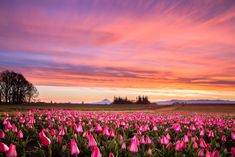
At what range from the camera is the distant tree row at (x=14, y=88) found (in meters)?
62.2

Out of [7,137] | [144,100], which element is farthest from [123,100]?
[7,137]

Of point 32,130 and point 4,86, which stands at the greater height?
point 4,86

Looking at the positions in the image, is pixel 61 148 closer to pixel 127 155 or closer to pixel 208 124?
pixel 127 155

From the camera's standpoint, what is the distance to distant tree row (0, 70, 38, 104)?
62219 mm

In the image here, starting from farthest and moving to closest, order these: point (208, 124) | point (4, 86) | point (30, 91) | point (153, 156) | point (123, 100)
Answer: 1. point (123, 100)
2. point (30, 91)
3. point (4, 86)
4. point (208, 124)
5. point (153, 156)

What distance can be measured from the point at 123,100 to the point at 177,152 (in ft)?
252

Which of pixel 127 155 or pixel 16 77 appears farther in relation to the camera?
pixel 16 77

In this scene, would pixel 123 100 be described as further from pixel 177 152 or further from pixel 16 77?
pixel 177 152

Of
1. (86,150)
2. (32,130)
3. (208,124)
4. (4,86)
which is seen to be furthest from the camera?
(4,86)

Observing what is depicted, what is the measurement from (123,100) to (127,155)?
76.9 m

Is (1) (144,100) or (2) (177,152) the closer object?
(2) (177,152)

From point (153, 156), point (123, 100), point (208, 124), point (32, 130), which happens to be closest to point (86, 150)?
point (153, 156)

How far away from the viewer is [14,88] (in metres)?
65.1

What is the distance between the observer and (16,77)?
65375mm
